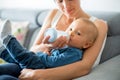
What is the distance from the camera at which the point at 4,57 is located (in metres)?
1.45

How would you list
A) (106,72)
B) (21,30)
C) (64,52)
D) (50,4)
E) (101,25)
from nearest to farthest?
1. (106,72)
2. (64,52)
3. (101,25)
4. (21,30)
5. (50,4)

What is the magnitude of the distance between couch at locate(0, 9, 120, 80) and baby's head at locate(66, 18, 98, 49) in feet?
0.56

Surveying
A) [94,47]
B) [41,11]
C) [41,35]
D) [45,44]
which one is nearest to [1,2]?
[41,11]

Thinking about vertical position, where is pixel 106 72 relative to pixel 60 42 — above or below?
below

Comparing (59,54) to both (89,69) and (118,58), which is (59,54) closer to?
(89,69)

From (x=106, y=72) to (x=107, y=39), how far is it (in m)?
0.45

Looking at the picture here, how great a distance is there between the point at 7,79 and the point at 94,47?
1.83 ft

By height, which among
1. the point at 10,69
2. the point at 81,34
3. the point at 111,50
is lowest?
the point at 111,50

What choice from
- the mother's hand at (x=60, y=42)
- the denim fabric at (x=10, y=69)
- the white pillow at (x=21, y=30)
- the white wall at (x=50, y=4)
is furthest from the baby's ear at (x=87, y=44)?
the white pillow at (x=21, y=30)

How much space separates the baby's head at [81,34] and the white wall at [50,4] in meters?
0.61

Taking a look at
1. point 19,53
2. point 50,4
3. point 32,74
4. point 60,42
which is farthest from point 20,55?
point 50,4

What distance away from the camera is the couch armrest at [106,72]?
1274mm

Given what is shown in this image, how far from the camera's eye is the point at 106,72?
1331 millimetres

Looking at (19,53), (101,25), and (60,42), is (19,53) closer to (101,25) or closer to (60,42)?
(60,42)
